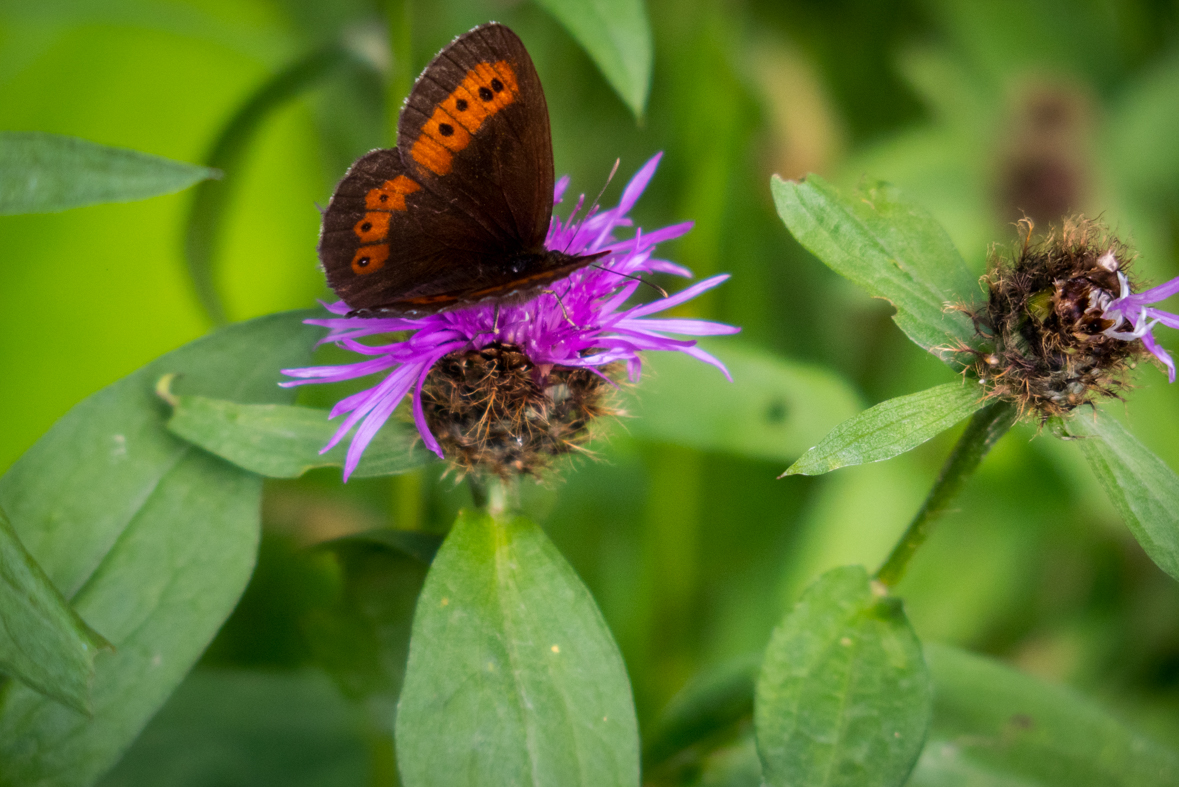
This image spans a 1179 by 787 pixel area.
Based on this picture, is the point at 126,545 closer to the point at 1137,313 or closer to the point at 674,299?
the point at 674,299

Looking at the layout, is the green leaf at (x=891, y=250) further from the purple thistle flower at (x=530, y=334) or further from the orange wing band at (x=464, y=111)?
the orange wing band at (x=464, y=111)

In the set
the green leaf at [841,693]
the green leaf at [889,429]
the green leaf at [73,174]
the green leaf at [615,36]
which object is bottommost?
the green leaf at [841,693]

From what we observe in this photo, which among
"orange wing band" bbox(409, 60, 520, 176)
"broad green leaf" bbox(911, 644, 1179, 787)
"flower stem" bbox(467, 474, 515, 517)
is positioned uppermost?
"orange wing band" bbox(409, 60, 520, 176)

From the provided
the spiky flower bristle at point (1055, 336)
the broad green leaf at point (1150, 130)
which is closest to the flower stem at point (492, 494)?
the spiky flower bristle at point (1055, 336)

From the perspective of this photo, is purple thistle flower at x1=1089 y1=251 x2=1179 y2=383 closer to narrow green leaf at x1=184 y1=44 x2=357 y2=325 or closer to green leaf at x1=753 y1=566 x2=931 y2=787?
green leaf at x1=753 y1=566 x2=931 y2=787

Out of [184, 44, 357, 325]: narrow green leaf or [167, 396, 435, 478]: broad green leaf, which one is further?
[184, 44, 357, 325]: narrow green leaf

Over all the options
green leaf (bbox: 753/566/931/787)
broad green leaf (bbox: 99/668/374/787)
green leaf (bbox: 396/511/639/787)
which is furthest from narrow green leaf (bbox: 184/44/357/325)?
green leaf (bbox: 753/566/931/787)

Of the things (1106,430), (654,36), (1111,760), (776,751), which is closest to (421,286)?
(776,751)

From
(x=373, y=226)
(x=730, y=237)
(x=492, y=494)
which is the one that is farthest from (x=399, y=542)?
(x=730, y=237)
